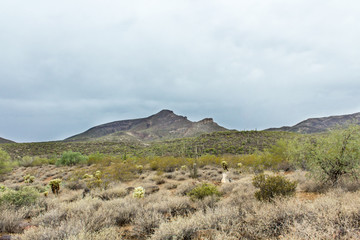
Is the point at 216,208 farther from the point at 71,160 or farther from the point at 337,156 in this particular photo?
the point at 71,160

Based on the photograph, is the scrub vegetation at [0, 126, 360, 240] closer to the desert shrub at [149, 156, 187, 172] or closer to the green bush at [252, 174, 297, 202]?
the green bush at [252, 174, 297, 202]

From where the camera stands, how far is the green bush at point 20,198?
6.98 metres

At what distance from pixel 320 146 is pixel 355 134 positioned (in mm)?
1265

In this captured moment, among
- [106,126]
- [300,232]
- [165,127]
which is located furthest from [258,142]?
[106,126]

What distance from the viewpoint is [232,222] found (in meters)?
4.42

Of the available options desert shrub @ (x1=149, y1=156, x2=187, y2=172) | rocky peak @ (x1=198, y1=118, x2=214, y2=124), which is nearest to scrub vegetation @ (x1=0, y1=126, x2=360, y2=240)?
desert shrub @ (x1=149, y1=156, x2=187, y2=172)

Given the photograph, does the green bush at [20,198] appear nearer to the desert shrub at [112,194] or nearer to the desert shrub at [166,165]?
the desert shrub at [112,194]

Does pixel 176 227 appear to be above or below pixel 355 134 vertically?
below

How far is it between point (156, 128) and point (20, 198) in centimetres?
10736

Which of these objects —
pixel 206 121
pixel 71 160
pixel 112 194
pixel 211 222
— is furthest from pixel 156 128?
pixel 211 222

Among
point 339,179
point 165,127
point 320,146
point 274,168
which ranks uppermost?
point 165,127

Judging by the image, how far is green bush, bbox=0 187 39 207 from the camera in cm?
698

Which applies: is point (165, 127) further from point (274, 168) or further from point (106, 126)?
point (274, 168)

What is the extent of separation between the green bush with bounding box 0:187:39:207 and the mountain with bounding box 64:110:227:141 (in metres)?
86.1
